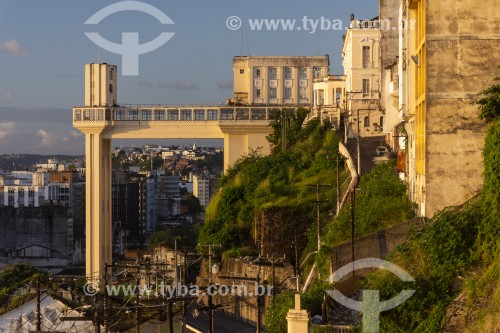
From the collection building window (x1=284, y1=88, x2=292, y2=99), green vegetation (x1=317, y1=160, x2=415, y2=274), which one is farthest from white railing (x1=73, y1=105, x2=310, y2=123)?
green vegetation (x1=317, y1=160, x2=415, y2=274)

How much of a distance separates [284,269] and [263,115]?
20038 millimetres

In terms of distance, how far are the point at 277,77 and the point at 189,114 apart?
8.26 metres

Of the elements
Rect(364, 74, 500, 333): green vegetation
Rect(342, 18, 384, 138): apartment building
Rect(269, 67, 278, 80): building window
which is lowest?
Rect(364, 74, 500, 333): green vegetation

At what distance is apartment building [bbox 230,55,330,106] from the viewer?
2021 inches

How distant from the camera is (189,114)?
1743 inches

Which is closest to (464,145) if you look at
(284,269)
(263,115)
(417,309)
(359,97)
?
(417,309)

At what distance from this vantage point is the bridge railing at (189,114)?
4419cm

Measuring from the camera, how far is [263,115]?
146ft

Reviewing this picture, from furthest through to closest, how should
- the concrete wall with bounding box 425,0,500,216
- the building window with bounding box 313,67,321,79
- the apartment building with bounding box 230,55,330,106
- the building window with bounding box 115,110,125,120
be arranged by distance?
the building window with bounding box 313,67,321,79 → the apartment building with bounding box 230,55,330,106 → the building window with bounding box 115,110,125,120 → the concrete wall with bounding box 425,0,500,216

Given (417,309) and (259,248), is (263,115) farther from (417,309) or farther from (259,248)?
(417,309)

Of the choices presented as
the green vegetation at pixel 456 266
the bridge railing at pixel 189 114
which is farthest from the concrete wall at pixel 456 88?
the bridge railing at pixel 189 114

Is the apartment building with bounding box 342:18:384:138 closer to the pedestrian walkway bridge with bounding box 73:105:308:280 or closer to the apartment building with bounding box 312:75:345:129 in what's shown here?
the apartment building with bounding box 312:75:345:129

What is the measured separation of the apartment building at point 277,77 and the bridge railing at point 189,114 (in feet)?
20.5

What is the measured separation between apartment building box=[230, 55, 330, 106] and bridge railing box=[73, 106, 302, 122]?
625 centimetres
